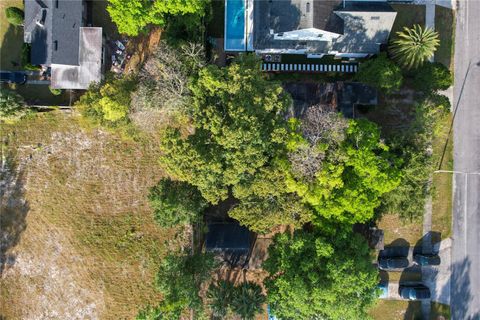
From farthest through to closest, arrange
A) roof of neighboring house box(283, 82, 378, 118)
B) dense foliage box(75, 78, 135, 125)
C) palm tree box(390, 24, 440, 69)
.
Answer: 1. roof of neighboring house box(283, 82, 378, 118)
2. palm tree box(390, 24, 440, 69)
3. dense foliage box(75, 78, 135, 125)

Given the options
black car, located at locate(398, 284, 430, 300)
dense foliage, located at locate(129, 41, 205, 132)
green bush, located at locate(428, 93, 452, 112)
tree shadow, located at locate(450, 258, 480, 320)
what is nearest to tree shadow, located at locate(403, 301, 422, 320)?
black car, located at locate(398, 284, 430, 300)

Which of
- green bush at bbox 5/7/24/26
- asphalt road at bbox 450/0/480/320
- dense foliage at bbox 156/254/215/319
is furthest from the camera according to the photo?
asphalt road at bbox 450/0/480/320

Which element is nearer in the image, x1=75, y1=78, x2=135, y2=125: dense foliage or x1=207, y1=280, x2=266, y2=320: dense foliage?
x1=75, y1=78, x2=135, y2=125: dense foliage

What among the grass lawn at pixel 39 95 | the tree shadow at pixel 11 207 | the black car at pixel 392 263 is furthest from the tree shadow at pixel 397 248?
the tree shadow at pixel 11 207

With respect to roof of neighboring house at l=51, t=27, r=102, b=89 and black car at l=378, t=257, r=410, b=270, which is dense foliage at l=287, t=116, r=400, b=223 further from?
roof of neighboring house at l=51, t=27, r=102, b=89

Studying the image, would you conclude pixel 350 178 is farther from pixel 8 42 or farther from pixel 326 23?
pixel 8 42

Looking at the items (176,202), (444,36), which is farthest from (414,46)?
(176,202)
